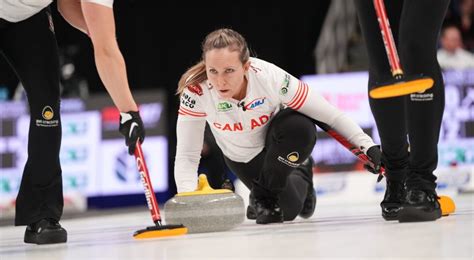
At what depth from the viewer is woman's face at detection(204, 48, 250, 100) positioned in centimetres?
315

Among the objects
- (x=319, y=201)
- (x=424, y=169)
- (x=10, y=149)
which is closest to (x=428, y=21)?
(x=424, y=169)

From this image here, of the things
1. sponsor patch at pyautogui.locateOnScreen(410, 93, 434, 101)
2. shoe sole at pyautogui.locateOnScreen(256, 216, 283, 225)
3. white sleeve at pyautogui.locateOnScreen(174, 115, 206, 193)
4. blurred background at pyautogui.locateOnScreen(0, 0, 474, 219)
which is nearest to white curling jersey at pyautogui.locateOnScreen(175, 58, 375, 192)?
white sleeve at pyautogui.locateOnScreen(174, 115, 206, 193)

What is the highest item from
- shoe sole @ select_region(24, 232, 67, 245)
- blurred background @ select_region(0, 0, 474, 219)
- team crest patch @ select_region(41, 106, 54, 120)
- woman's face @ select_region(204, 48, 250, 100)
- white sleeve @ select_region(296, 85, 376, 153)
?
woman's face @ select_region(204, 48, 250, 100)

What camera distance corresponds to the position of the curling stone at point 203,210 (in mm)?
2934

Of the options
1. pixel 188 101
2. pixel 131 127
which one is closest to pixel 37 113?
pixel 131 127

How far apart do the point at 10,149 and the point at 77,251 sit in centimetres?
526

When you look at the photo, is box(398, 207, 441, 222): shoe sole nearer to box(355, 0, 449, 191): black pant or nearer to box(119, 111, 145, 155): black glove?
box(355, 0, 449, 191): black pant

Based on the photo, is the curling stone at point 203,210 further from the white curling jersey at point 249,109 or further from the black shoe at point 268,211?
the black shoe at point 268,211

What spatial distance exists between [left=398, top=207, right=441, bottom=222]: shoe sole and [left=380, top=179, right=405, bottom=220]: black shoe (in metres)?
0.18

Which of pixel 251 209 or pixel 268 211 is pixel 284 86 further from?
pixel 251 209

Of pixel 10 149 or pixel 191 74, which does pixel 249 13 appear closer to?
pixel 10 149

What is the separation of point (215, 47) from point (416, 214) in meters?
0.97

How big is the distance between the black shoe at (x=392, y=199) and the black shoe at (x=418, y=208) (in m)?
0.18

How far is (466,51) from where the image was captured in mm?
7867
